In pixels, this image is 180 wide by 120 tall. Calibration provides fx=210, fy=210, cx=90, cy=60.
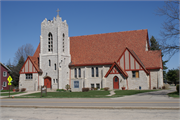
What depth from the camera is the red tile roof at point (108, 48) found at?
43.8 metres

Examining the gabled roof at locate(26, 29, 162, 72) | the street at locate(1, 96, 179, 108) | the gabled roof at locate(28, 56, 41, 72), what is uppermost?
the gabled roof at locate(26, 29, 162, 72)

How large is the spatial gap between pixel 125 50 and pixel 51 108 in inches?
1119

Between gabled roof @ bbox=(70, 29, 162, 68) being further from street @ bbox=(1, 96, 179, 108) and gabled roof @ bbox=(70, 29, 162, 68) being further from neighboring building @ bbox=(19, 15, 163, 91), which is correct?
street @ bbox=(1, 96, 179, 108)

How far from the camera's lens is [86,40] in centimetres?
4956

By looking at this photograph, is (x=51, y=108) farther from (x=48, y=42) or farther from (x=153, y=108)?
(x=48, y=42)

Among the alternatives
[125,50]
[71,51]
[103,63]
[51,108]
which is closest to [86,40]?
[71,51]

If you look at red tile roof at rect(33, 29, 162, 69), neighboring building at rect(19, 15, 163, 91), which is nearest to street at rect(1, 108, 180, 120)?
neighboring building at rect(19, 15, 163, 91)

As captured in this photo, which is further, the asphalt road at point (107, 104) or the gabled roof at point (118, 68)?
the gabled roof at point (118, 68)

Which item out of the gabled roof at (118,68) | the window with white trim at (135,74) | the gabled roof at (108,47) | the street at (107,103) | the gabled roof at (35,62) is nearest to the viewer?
the street at (107,103)

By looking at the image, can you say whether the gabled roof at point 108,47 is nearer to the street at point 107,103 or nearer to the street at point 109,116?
the street at point 107,103

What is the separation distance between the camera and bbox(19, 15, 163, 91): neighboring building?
41.2 metres

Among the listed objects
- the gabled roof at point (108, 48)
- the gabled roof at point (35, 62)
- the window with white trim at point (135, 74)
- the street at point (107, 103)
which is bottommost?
the street at point (107, 103)

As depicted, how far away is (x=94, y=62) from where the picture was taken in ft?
148

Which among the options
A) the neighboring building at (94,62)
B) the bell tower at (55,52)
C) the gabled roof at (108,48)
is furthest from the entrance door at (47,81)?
the gabled roof at (108,48)
